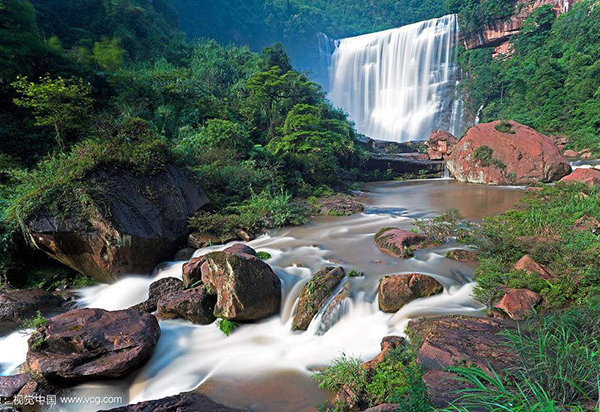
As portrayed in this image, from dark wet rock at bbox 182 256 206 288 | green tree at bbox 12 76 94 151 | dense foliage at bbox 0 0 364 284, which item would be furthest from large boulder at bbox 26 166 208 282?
green tree at bbox 12 76 94 151

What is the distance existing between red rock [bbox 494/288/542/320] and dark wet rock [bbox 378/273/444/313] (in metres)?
0.95

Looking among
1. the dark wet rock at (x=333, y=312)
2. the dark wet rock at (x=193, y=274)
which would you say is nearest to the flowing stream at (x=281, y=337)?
the dark wet rock at (x=333, y=312)

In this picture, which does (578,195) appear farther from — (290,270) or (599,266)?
(290,270)

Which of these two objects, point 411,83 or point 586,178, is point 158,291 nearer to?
point 586,178

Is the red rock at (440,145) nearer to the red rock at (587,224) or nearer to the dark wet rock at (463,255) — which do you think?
the red rock at (587,224)

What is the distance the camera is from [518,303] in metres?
4.85

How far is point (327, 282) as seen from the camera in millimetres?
5859

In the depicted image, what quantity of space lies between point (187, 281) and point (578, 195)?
10.2 m

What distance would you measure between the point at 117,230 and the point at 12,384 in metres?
3.09

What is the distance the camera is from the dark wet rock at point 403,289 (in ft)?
17.7

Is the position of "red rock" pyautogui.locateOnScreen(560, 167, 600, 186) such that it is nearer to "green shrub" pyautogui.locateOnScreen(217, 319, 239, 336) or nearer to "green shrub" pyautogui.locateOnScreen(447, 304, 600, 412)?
"green shrub" pyautogui.locateOnScreen(447, 304, 600, 412)

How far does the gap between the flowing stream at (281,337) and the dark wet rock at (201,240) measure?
0.22 meters

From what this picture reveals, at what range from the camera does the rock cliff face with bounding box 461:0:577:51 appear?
3543 cm

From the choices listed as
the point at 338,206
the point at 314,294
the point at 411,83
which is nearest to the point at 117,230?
the point at 314,294
